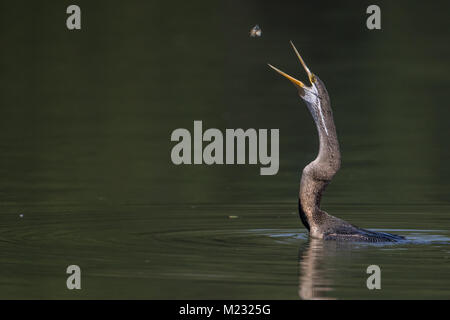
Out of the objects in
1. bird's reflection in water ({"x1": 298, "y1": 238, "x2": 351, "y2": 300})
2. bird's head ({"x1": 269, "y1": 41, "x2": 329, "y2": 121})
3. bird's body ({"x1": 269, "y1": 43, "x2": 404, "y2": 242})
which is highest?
bird's head ({"x1": 269, "y1": 41, "x2": 329, "y2": 121})

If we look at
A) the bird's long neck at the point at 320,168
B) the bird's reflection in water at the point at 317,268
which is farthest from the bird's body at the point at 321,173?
the bird's reflection in water at the point at 317,268

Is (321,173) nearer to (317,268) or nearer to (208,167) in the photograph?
(317,268)

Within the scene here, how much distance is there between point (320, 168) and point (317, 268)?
5.15ft

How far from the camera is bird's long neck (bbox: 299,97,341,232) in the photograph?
45.9 ft

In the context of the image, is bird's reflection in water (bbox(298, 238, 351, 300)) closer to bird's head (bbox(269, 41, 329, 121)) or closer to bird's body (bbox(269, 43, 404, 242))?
bird's body (bbox(269, 43, 404, 242))

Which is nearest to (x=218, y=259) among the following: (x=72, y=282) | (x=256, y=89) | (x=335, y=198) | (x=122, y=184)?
(x=72, y=282)

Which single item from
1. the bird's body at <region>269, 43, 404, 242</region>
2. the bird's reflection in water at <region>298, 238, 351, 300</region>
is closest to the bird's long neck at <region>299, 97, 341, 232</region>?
the bird's body at <region>269, 43, 404, 242</region>

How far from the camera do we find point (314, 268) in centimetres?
1271

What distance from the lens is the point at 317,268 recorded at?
1273cm

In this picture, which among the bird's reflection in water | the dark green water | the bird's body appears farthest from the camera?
the bird's body

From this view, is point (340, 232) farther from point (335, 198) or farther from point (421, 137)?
point (421, 137)

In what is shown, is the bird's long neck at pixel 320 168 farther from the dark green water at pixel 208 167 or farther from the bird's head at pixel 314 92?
the dark green water at pixel 208 167

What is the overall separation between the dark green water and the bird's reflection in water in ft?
0.12

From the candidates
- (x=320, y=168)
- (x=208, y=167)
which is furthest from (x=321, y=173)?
(x=208, y=167)
